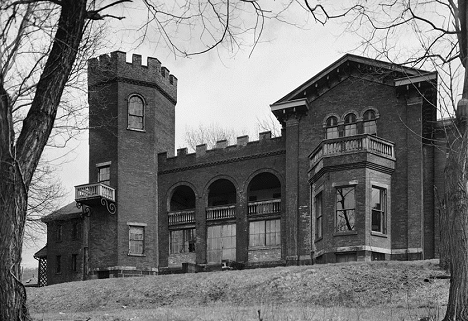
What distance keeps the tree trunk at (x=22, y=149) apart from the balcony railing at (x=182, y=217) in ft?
96.3

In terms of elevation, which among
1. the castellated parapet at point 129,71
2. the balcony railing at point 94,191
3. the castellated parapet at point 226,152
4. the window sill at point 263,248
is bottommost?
the window sill at point 263,248

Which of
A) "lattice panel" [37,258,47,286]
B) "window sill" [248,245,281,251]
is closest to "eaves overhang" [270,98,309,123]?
"window sill" [248,245,281,251]

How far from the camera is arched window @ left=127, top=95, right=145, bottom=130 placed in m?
37.0

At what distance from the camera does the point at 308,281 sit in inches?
825

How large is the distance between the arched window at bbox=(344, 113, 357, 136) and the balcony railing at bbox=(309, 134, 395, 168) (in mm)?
2361

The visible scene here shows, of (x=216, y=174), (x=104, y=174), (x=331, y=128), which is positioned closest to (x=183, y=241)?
(x=216, y=174)

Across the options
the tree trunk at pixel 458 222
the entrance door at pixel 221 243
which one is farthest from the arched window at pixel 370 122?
the tree trunk at pixel 458 222

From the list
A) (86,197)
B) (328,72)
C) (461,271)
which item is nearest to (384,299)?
(461,271)

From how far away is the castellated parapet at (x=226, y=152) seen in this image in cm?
3531

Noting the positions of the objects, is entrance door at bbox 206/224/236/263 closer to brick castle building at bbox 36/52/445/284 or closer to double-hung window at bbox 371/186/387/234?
brick castle building at bbox 36/52/445/284

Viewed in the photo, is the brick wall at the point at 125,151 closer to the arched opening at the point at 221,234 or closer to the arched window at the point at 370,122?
the arched opening at the point at 221,234

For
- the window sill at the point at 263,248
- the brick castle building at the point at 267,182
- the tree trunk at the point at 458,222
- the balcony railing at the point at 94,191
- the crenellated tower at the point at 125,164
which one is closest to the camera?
the tree trunk at the point at 458,222

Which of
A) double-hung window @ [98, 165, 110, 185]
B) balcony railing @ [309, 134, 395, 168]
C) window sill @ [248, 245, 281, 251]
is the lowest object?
window sill @ [248, 245, 281, 251]

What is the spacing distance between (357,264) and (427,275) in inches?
146
